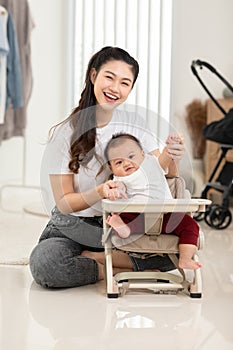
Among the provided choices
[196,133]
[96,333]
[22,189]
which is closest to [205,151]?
[196,133]

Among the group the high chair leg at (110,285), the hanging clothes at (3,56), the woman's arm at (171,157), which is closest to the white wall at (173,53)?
the hanging clothes at (3,56)

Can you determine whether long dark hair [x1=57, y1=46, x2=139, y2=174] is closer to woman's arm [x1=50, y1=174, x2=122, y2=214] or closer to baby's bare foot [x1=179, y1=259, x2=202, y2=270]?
woman's arm [x1=50, y1=174, x2=122, y2=214]

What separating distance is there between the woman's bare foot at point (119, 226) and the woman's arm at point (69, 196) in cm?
10

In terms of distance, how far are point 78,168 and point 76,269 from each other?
1.09 ft

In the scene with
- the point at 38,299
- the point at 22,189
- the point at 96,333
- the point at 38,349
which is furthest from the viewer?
the point at 22,189

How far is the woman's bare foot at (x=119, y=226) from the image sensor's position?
7.62ft

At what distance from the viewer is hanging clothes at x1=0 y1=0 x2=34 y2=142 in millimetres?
4859

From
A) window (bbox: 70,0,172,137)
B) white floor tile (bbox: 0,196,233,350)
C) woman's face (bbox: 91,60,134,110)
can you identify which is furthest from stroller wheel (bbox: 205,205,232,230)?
window (bbox: 70,0,172,137)

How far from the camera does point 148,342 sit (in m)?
1.88

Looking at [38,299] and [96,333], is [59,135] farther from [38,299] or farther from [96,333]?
[96,333]

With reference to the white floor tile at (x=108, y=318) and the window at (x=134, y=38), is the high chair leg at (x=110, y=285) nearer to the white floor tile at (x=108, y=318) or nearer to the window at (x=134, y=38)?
the white floor tile at (x=108, y=318)

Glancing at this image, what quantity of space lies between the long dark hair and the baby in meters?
0.10

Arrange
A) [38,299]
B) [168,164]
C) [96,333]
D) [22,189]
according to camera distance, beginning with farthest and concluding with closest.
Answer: [22,189] < [168,164] < [38,299] < [96,333]

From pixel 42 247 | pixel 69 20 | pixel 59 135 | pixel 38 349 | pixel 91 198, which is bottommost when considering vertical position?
pixel 38 349
